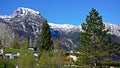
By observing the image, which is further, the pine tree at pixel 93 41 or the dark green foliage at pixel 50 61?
the pine tree at pixel 93 41

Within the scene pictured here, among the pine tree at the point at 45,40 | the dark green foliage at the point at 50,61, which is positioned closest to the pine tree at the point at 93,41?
the dark green foliage at the point at 50,61

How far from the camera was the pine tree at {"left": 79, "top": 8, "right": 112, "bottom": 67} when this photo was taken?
86562mm

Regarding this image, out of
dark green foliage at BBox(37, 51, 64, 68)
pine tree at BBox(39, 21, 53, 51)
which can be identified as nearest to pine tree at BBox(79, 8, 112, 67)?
dark green foliage at BBox(37, 51, 64, 68)

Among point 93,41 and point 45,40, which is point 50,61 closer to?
point 93,41

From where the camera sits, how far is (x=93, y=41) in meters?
88.9

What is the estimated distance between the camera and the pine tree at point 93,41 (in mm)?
86562

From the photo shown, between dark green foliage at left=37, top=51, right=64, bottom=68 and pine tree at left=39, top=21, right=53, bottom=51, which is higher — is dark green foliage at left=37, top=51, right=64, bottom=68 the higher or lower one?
the lower one

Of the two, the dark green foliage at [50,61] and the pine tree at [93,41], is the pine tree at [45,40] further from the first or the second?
the dark green foliage at [50,61]

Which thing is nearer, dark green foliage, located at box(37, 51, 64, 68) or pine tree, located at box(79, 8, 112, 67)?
dark green foliage, located at box(37, 51, 64, 68)

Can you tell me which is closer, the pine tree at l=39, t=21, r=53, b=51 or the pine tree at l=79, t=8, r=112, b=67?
the pine tree at l=79, t=8, r=112, b=67

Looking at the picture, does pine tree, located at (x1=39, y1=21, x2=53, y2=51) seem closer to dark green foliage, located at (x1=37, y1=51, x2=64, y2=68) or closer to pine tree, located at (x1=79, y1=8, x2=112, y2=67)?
pine tree, located at (x1=79, y1=8, x2=112, y2=67)

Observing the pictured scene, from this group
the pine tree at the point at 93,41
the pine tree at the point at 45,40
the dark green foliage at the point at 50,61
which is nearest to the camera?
the dark green foliage at the point at 50,61

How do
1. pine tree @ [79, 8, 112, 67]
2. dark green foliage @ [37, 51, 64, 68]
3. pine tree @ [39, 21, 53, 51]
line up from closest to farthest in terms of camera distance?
dark green foliage @ [37, 51, 64, 68] → pine tree @ [79, 8, 112, 67] → pine tree @ [39, 21, 53, 51]

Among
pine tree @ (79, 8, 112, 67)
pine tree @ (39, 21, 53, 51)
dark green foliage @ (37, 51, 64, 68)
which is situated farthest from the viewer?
pine tree @ (39, 21, 53, 51)
